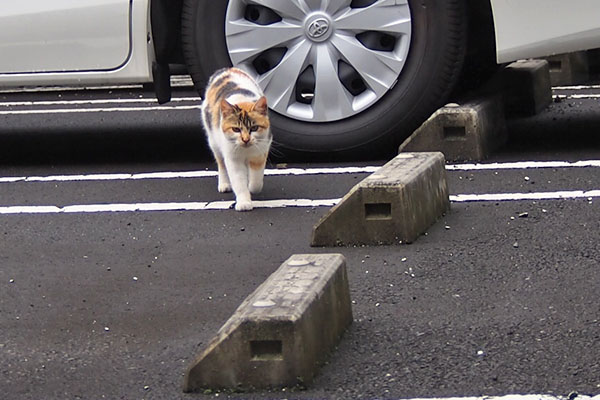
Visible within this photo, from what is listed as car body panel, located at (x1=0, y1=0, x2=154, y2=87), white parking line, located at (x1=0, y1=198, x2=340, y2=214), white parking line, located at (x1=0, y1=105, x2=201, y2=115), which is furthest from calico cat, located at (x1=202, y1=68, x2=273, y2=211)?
white parking line, located at (x1=0, y1=105, x2=201, y2=115)

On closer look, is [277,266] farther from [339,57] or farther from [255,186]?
[339,57]

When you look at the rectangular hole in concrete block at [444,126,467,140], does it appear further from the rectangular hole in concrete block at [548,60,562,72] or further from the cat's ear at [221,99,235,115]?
the rectangular hole in concrete block at [548,60,562,72]

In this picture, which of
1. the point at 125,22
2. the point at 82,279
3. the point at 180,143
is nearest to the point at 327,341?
the point at 82,279

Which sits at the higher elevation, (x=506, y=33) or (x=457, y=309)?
(x=506, y=33)

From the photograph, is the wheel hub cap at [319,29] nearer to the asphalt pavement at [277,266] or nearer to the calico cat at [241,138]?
the calico cat at [241,138]

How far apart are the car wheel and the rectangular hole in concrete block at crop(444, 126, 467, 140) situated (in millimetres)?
149

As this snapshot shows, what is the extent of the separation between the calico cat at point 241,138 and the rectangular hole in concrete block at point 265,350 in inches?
97.1

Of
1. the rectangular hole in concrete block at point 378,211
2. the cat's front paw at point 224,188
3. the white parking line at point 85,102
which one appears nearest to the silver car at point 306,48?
the cat's front paw at point 224,188

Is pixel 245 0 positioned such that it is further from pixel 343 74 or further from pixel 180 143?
pixel 180 143

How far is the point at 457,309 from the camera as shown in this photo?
14.0ft

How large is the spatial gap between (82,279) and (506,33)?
2.78m

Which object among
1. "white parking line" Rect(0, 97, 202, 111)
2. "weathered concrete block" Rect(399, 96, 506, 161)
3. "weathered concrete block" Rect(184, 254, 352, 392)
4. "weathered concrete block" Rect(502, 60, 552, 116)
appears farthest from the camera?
"white parking line" Rect(0, 97, 202, 111)

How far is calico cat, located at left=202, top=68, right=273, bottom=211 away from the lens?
6148 millimetres

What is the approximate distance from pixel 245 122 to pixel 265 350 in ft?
8.97
